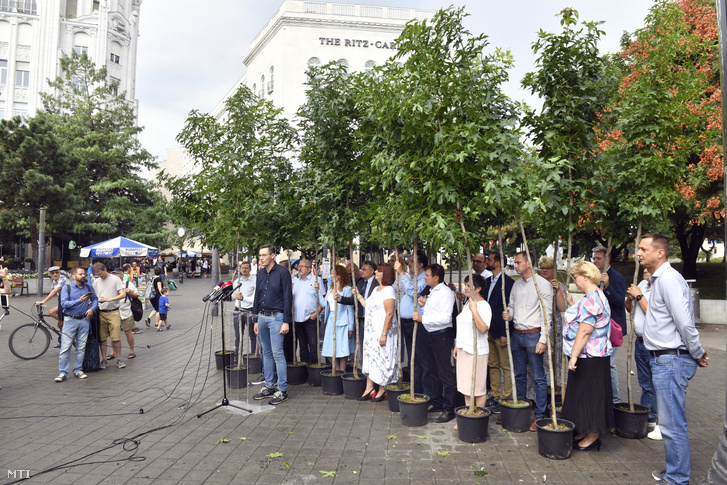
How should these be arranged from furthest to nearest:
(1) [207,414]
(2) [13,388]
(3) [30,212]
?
1. (3) [30,212]
2. (2) [13,388]
3. (1) [207,414]

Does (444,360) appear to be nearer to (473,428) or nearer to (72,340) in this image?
(473,428)

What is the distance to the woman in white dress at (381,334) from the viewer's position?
7.09m

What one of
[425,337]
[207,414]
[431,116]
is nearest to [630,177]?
[431,116]

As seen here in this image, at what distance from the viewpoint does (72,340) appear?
8.97 meters

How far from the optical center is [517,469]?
4898 mm

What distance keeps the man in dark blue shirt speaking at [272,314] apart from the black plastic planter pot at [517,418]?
317 centimetres

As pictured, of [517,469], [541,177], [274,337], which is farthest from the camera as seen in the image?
[274,337]

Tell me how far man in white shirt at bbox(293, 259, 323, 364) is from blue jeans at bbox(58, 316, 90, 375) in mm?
3806

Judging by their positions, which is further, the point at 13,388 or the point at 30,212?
the point at 30,212

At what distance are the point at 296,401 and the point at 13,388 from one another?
15.6 feet

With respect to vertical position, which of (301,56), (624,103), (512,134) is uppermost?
(301,56)

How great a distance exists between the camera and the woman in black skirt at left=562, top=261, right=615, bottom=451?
5.03m

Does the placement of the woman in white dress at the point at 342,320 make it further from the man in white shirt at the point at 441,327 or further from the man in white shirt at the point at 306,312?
the man in white shirt at the point at 441,327

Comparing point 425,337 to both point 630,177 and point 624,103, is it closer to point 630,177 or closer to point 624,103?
point 630,177
